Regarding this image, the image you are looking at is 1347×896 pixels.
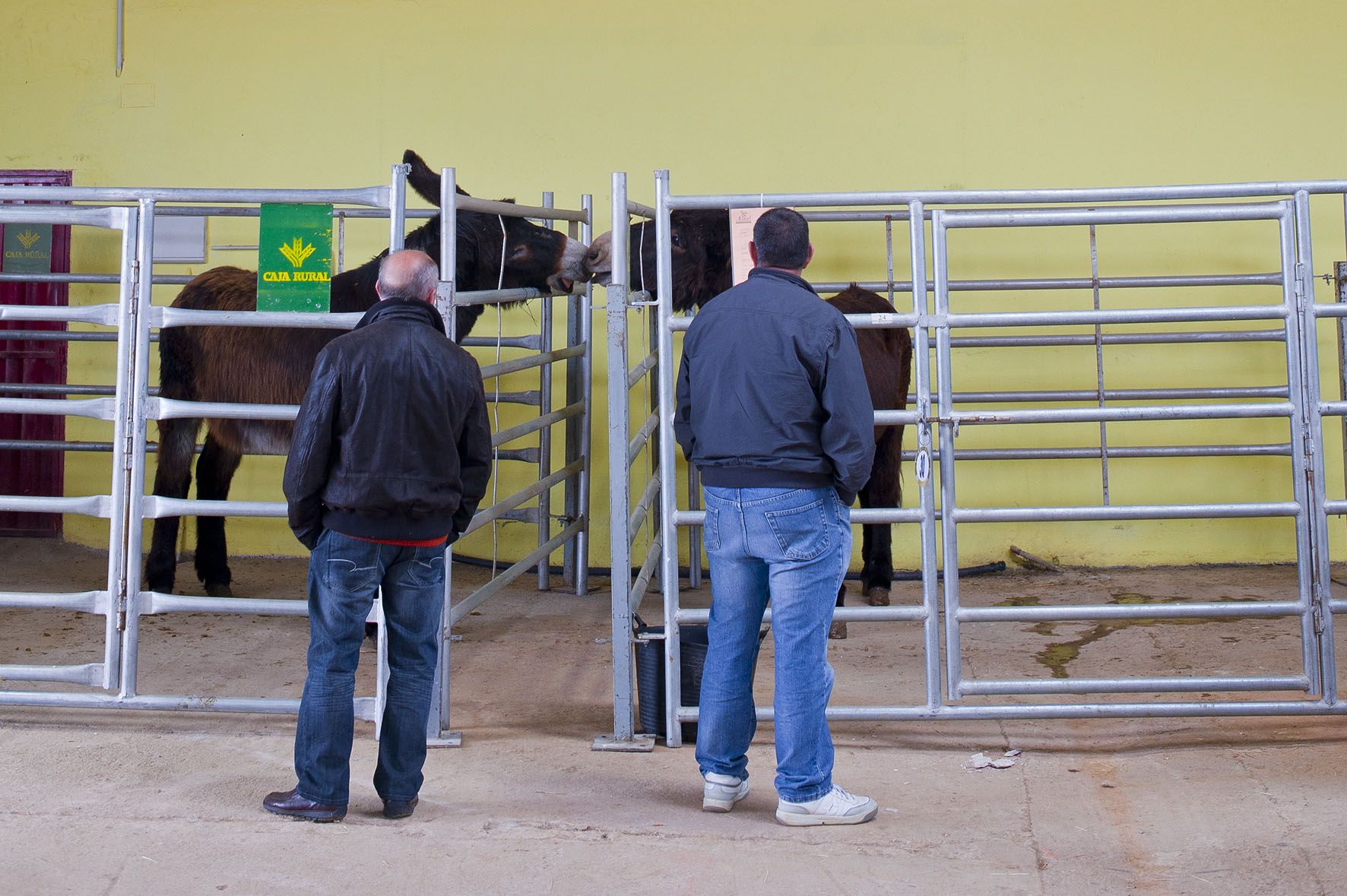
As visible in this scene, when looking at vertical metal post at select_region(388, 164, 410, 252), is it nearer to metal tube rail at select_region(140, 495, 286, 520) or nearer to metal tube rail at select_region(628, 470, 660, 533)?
metal tube rail at select_region(140, 495, 286, 520)

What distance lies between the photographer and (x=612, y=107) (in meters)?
6.73

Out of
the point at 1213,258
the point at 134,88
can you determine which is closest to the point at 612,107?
the point at 134,88

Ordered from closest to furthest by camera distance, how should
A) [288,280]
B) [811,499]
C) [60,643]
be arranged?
[811,499] → [288,280] → [60,643]

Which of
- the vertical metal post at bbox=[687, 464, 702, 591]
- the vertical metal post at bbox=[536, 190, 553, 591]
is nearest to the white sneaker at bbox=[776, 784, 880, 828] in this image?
the vertical metal post at bbox=[687, 464, 702, 591]

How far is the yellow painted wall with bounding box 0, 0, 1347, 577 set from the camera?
21.5 ft

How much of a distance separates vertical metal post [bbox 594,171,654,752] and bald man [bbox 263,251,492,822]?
0.66 metres

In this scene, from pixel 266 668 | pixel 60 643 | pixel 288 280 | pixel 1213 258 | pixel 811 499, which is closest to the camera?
pixel 811 499

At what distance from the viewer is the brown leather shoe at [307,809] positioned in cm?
312

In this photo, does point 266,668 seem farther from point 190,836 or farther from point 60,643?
point 190,836

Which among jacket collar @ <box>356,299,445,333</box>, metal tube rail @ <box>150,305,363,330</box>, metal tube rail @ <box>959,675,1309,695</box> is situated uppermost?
metal tube rail @ <box>150,305,363,330</box>

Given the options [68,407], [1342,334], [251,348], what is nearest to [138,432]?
[68,407]

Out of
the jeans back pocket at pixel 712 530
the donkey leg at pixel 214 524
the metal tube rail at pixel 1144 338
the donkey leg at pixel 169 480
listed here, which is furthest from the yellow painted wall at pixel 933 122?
the jeans back pocket at pixel 712 530

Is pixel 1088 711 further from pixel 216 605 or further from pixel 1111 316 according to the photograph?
pixel 216 605

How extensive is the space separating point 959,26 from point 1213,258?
1.81m
